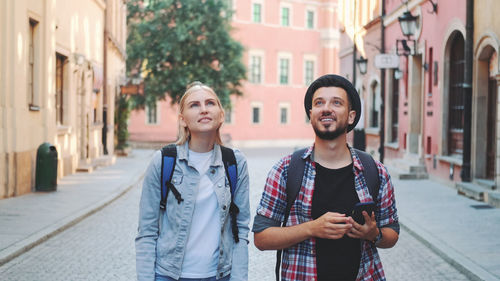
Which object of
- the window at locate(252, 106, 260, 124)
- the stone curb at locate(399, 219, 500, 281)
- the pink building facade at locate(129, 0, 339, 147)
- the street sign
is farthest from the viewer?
the window at locate(252, 106, 260, 124)

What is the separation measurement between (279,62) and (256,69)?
2187 mm

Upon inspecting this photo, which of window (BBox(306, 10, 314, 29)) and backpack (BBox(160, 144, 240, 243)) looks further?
window (BBox(306, 10, 314, 29))

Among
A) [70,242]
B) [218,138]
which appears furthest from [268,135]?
[218,138]

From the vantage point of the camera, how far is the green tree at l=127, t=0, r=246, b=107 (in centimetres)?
4028

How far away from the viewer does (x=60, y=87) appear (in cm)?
2059

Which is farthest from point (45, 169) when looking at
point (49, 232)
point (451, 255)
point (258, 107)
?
point (258, 107)

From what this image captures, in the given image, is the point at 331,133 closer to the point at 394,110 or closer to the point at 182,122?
the point at 182,122

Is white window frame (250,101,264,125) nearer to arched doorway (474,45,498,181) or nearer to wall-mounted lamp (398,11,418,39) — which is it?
wall-mounted lamp (398,11,418,39)

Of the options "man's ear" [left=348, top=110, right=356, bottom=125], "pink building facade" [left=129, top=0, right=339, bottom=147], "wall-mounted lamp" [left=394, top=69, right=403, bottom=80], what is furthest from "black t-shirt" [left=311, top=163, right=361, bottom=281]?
"pink building facade" [left=129, top=0, right=339, bottom=147]

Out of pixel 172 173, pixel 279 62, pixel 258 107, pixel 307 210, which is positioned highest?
pixel 279 62

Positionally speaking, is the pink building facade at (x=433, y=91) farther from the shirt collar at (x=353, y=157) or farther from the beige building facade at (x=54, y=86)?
the shirt collar at (x=353, y=157)

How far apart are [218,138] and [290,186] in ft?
2.96

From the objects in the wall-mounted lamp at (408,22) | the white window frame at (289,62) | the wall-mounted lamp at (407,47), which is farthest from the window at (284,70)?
the wall-mounted lamp at (408,22)

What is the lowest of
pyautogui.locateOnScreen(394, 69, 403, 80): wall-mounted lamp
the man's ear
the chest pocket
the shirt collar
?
the chest pocket
